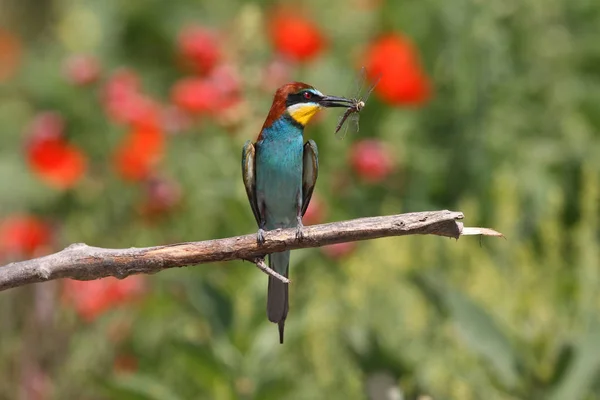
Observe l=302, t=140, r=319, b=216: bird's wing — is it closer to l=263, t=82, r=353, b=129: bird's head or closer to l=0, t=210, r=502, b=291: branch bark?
Result: l=263, t=82, r=353, b=129: bird's head

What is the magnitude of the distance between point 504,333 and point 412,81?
1.59 meters

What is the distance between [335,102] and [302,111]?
0.30ft

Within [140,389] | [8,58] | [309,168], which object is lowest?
[140,389]

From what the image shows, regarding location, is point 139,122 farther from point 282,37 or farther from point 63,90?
point 63,90

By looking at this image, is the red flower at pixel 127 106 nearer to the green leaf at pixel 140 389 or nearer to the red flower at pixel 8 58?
the green leaf at pixel 140 389

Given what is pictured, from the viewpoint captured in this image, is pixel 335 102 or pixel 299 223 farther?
pixel 335 102

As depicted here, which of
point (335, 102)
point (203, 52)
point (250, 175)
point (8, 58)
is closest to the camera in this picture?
point (335, 102)

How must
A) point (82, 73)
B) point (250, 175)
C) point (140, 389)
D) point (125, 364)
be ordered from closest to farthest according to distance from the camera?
point (250, 175) < point (140, 389) < point (125, 364) < point (82, 73)

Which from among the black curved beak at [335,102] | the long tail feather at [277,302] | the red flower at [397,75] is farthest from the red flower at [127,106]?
the long tail feather at [277,302]

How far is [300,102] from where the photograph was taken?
2400 millimetres

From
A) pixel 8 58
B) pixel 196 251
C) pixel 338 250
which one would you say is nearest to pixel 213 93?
pixel 338 250

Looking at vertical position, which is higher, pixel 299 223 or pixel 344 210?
pixel 299 223

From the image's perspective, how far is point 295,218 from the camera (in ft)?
A: 8.32

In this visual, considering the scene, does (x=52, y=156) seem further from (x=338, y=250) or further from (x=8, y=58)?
(x=8, y=58)
